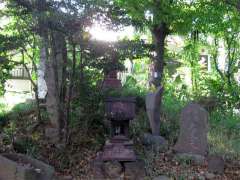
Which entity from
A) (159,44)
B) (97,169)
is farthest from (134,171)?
(159,44)

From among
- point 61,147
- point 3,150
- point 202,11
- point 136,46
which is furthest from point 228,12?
point 3,150

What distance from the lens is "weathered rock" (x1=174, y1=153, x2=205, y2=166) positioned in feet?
27.2

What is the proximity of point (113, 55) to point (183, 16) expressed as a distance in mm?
4030

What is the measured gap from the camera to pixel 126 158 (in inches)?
300

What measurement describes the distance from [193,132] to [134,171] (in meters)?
1.64

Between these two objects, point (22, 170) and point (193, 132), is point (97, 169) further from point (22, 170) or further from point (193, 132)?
point (22, 170)

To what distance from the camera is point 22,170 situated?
18.0 feet

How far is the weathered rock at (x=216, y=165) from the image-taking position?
26.1ft

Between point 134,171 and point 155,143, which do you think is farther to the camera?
point 155,143

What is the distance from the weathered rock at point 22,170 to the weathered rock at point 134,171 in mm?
1953

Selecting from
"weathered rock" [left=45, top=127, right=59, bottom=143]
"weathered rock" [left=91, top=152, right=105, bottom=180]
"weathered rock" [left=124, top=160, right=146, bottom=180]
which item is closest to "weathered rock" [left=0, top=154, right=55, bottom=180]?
"weathered rock" [left=91, top=152, right=105, bottom=180]

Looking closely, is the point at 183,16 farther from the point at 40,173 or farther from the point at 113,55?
the point at 40,173

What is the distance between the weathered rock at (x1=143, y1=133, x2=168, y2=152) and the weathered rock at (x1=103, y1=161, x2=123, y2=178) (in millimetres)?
1200

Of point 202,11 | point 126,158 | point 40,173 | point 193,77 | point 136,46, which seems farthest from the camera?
point 193,77
